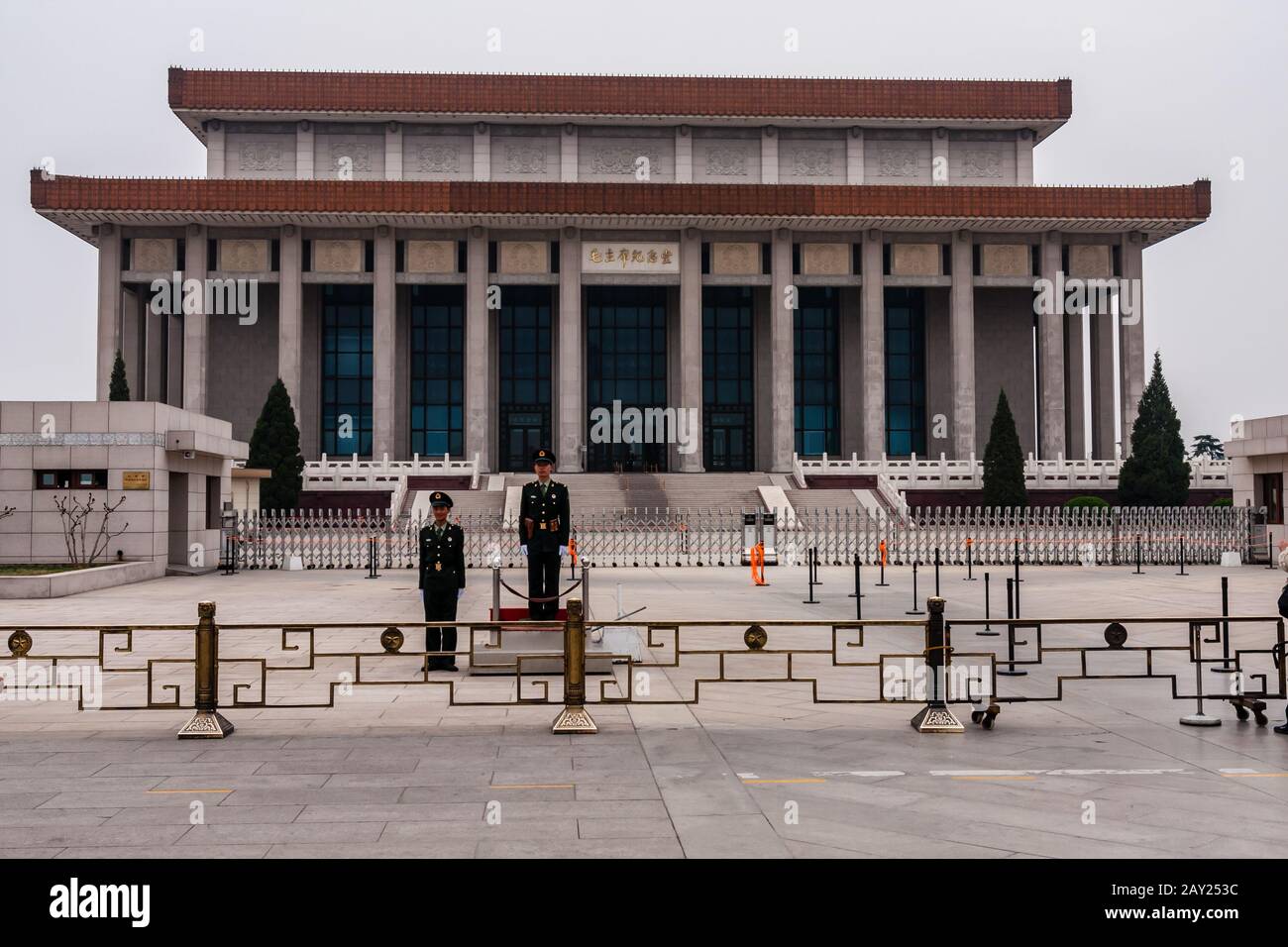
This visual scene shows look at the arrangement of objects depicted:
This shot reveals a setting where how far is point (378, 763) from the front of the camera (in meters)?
7.23

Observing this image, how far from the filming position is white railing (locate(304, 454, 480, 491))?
42938mm

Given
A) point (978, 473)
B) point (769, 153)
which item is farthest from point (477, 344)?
point (978, 473)

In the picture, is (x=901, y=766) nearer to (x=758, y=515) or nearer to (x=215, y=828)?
(x=215, y=828)

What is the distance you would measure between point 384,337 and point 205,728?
4208 cm

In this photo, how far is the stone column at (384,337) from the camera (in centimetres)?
4828

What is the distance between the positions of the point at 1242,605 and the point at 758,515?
13.0 metres

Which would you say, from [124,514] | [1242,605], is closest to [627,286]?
[124,514]

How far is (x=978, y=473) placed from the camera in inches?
1802

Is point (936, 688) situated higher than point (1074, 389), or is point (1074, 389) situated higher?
point (1074, 389)

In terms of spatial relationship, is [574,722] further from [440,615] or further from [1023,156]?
[1023,156]

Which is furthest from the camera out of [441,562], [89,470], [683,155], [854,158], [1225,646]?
[854,158]

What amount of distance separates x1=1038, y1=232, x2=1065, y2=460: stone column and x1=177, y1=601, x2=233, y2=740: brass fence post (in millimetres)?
46654

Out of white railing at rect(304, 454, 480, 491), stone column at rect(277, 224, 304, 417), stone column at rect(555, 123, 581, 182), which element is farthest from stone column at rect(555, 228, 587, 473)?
stone column at rect(277, 224, 304, 417)

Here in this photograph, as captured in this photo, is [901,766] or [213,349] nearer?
[901,766]
